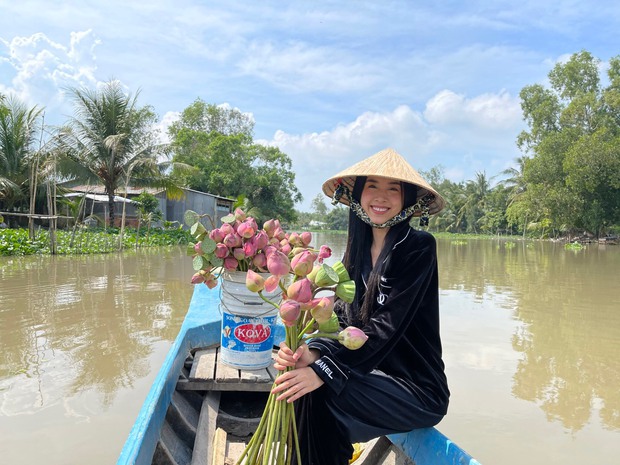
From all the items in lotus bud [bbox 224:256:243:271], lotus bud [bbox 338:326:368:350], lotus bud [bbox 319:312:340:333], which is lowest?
lotus bud [bbox 338:326:368:350]

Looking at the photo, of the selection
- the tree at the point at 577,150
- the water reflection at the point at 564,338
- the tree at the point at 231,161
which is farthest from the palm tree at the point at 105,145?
the tree at the point at 577,150

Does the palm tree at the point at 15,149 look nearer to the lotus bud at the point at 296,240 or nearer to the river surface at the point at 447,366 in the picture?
the river surface at the point at 447,366

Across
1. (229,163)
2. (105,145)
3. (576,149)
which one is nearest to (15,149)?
(105,145)

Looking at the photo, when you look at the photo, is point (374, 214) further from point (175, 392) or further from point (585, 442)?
point (585, 442)

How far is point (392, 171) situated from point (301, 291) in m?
0.58

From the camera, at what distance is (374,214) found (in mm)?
1585

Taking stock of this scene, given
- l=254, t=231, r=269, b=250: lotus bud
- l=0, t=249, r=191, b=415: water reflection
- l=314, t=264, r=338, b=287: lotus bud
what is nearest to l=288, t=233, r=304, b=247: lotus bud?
l=254, t=231, r=269, b=250: lotus bud

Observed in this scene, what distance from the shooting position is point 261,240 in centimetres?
202

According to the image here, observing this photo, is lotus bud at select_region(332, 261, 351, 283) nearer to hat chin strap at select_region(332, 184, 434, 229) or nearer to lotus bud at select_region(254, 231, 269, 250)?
hat chin strap at select_region(332, 184, 434, 229)

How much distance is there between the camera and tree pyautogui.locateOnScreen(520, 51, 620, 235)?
73.3 ft

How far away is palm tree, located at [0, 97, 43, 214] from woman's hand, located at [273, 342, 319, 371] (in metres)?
16.1

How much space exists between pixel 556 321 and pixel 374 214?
17.6 feet

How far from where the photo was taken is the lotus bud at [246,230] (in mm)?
2004

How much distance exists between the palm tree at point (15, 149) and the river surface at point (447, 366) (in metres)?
8.66
